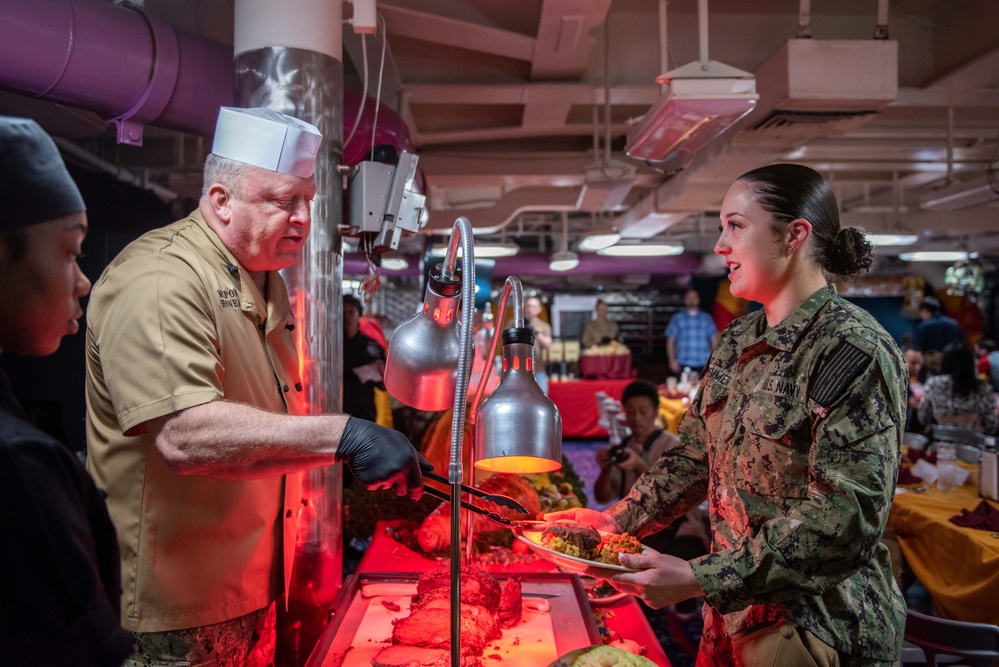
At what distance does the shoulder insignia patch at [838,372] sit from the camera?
1.68m

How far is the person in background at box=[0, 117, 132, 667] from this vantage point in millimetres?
947

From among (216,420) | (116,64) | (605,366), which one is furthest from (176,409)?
(605,366)

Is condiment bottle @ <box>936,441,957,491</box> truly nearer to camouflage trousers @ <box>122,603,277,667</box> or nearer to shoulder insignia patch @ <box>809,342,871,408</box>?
shoulder insignia patch @ <box>809,342,871,408</box>

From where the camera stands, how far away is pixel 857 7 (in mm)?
5750

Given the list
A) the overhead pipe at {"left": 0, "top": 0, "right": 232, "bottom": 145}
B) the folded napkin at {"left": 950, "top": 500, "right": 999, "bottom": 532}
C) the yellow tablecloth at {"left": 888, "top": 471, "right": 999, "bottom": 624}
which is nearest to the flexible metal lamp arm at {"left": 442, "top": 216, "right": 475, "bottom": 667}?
the overhead pipe at {"left": 0, "top": 0, "right": 232, "bottom": 145}

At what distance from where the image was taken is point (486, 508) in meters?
3.48

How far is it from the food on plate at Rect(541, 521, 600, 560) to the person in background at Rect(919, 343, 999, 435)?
6703 millimetres

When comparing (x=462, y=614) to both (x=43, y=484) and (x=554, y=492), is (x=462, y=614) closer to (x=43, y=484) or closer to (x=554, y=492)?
(x=43, y=484)

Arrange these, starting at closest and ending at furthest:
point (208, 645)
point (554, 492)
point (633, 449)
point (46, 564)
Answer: point (46, 564)
point (208, 645)
point (554, 492)
point (633, 449)

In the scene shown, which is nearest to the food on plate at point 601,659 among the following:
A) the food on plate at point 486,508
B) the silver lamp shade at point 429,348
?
the silver lamp shade at point 429,348

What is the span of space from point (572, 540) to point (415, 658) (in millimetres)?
531

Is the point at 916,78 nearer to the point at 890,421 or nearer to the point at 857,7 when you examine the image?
the point at 857,7

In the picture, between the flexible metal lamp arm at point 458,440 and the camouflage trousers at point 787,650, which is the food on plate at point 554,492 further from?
the flexible metal lamp arm at point 458,440

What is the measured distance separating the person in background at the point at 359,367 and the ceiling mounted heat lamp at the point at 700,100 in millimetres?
3103
